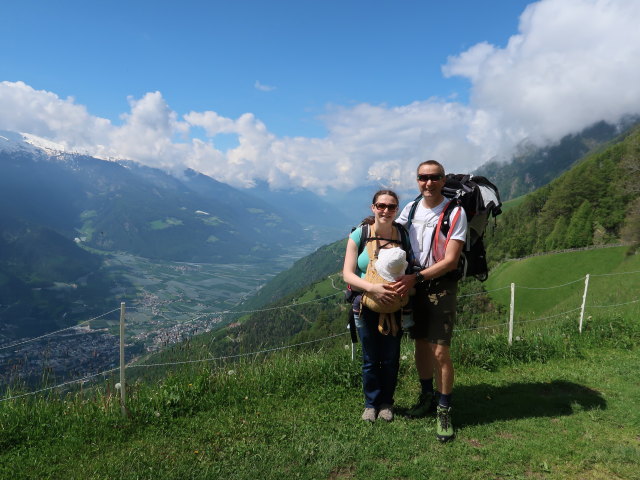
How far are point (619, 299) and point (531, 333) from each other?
14885 mm

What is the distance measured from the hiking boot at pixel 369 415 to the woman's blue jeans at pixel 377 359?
56 mm

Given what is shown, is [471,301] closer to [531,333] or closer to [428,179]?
[531,333]

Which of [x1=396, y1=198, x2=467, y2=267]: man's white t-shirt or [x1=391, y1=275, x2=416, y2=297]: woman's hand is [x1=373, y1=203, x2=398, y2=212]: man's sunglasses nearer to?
[x1=396, y1=198, x2=467, y2=267]: man's white t-shirt

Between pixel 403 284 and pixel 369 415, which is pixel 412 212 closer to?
pixel 403 284

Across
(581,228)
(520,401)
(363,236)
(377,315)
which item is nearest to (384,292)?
(377,315)

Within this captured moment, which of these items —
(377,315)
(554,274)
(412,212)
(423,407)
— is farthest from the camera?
(554,274)

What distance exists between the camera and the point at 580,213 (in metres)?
70.6

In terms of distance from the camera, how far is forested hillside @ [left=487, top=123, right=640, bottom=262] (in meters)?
67.4

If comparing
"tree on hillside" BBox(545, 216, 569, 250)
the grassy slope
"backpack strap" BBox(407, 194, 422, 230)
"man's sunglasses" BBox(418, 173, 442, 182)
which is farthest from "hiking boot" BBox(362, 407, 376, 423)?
"tree on hillside" BBox(545, 216, 569, 250)

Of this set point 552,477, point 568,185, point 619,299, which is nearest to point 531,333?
point 552,477

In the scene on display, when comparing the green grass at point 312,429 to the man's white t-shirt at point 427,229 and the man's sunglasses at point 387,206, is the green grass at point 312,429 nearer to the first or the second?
the man's white t-shirt at point 427,229

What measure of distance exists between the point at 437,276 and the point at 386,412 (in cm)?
190

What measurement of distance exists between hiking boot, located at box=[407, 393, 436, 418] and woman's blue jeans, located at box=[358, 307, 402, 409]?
31cm

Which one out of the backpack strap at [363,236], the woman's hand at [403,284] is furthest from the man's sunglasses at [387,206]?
the woman's hand at [403,284]
